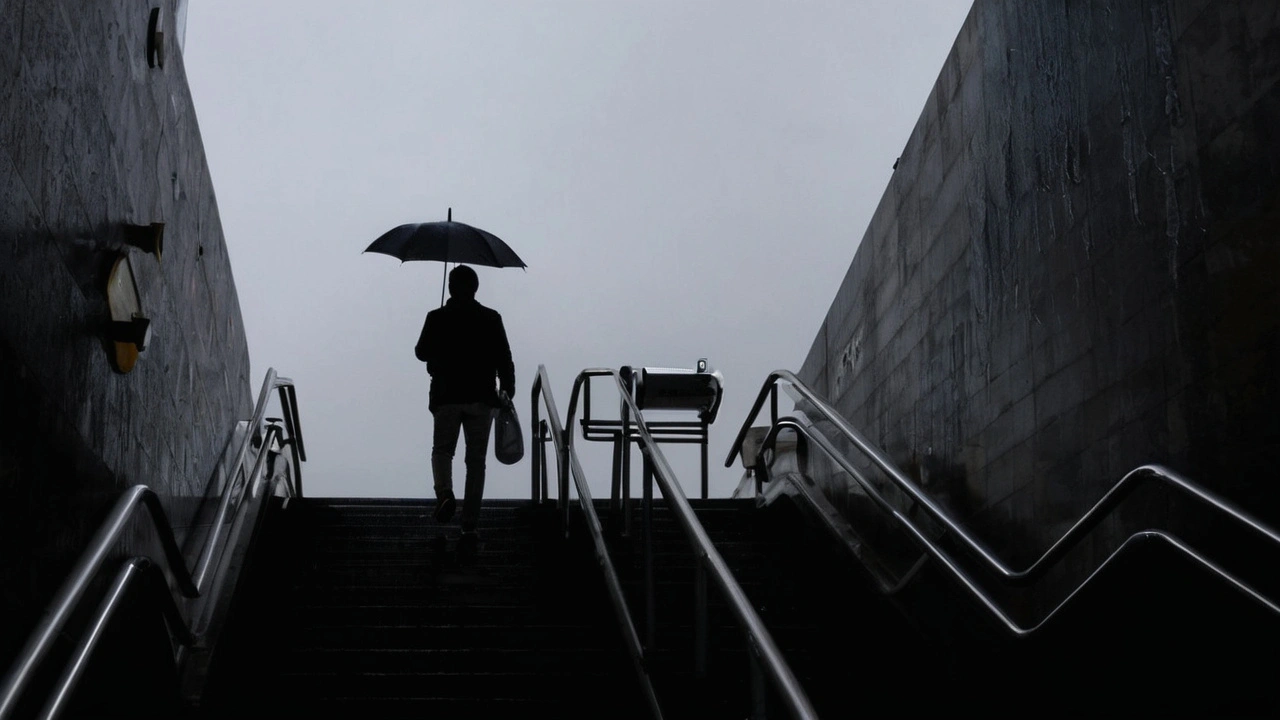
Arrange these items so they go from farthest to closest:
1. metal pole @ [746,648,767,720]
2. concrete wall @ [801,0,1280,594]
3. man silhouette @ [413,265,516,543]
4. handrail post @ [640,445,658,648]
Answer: man silhouette @ [413,265,516,543] → handrail post @ [640,445,658,648] → concrete wall @ [801,0,1280,594] → metal pole @ [746,648,767,720]

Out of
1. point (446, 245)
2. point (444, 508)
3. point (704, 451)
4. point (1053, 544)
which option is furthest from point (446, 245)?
point (1053, 544)

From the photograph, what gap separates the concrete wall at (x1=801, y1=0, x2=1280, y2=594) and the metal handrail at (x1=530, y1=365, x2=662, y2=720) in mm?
1384

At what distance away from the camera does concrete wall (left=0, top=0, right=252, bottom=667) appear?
284 cm

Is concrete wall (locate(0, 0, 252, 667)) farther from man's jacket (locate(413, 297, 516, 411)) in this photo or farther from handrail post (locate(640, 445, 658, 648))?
handrail post (locate(640, 445, 658, 648))

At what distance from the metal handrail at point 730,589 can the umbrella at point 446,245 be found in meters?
1.79

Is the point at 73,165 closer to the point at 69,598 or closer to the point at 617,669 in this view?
the point at 69,598

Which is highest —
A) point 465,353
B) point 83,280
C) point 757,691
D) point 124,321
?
point 83,280

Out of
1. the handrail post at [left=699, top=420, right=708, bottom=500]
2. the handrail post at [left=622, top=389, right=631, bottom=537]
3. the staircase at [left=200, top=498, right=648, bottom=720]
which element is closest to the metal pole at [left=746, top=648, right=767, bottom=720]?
the staircase at [left=200, top=498, right=648, bottom=720]

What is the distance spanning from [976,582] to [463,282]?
2971mm

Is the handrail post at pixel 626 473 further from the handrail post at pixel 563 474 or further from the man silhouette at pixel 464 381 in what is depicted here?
the man silhouette at pixel 464 381

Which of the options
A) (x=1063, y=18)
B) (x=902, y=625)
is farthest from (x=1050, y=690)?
(x=1063, y=18)

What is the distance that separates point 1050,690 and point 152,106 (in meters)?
3.60

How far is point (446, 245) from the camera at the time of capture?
7215 mm

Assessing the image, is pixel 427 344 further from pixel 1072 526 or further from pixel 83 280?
pixel 1072 526
